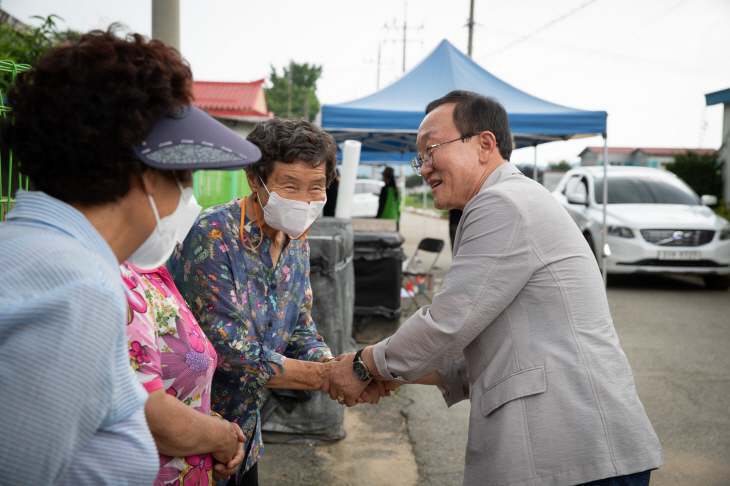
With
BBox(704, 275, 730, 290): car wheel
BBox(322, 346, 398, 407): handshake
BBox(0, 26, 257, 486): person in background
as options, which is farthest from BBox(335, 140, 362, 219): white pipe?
BBox(704, 275, 730, 290): car wheel

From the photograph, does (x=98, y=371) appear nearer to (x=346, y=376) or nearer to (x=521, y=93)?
(x=346, y=376)

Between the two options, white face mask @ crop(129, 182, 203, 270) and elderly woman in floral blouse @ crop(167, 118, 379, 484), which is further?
elderly woman in floral blouse @ crop(167, 118, 379, 484)

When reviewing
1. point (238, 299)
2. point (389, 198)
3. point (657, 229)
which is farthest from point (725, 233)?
point (238, 299)

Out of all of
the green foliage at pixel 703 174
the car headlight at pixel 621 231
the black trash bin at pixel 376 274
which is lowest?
the black trash bin at pixel 376 274

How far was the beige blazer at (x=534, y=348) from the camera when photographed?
163 centimetres

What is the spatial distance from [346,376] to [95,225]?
155 cm

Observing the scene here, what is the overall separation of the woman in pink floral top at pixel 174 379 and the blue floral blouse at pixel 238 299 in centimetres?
28

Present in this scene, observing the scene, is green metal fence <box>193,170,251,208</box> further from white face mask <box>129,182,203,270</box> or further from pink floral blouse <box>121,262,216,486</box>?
white face mask <box>129,182,203,270</box>

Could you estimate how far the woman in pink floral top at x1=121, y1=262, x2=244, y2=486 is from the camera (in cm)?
139

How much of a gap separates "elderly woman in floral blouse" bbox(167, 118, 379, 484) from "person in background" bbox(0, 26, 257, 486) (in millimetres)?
822

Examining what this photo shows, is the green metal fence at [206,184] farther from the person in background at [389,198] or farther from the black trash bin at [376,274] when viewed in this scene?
the person in background at [389,198]

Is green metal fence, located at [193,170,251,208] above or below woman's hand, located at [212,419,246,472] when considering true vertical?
above

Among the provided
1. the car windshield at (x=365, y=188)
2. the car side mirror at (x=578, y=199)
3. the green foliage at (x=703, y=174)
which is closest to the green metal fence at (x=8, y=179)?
the car side mirror at (x=578, y=199)

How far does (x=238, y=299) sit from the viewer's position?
2.08m
